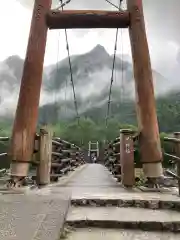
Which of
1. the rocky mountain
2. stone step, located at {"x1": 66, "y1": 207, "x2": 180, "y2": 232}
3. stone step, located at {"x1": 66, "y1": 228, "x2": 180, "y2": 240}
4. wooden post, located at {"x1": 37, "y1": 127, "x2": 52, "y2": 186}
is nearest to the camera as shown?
stone step, located at {"x1": 66, "y1": 228, "x2": 180, "y2": 240}

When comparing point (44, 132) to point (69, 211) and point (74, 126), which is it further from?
point (74, 126)

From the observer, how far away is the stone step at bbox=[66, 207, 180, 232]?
214cm

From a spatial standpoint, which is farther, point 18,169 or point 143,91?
point 143,91

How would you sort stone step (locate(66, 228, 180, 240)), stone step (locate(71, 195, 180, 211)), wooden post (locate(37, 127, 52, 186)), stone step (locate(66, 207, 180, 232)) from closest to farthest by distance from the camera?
stone step (locate(66, 228, 180, 240)) → stone step (locate(66, 207, 180, 232)) → stone step (locate(71, 195, 180, 211)) → wooden post (locate(37, 127, 52, 186))

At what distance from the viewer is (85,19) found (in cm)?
453

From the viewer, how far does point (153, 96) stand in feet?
13.7

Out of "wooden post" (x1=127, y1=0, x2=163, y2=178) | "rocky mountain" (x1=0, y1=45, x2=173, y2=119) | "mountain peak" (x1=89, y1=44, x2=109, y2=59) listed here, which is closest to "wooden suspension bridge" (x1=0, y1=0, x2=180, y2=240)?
"wooden post" (x1=127, y1=0, x2=163, y2=178)

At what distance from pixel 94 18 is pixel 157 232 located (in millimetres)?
3224

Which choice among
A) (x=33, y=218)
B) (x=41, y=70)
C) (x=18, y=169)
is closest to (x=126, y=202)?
(x=33, y=218)

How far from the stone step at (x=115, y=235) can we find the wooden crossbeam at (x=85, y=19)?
311cm

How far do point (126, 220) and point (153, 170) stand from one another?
1.83 m

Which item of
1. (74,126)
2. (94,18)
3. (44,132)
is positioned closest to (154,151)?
(44,132)

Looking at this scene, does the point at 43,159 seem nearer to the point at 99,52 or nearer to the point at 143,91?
the point at 143,91

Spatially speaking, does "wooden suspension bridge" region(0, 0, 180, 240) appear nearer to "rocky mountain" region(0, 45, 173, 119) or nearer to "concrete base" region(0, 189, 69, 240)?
"concrete base" region(0, 189, 69, 240)
